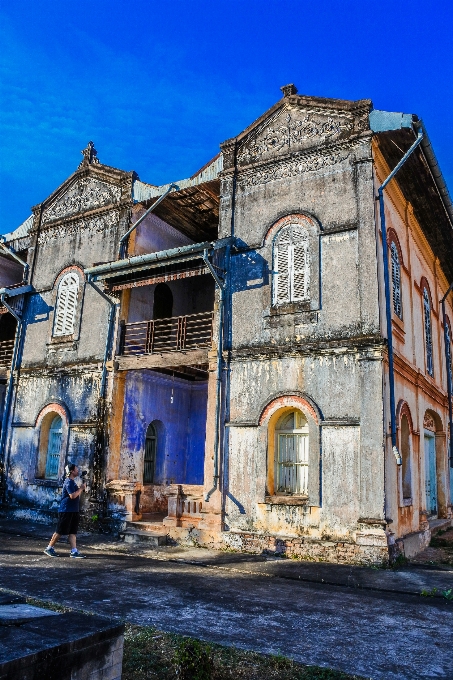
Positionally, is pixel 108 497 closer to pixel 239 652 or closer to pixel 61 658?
pixel 239 652

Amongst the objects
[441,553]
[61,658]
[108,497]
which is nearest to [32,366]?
[108,497]

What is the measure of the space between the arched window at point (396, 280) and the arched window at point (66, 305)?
8703 mm

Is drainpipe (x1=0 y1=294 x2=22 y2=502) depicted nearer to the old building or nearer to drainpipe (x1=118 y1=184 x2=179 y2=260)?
the old building

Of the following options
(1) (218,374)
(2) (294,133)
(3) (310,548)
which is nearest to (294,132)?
(2) (294,133)

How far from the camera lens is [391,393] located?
10.1 m

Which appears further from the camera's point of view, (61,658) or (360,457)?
(360,457)

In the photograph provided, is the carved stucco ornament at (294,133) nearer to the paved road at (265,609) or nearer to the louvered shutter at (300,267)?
the louvered shutter at (300,267)

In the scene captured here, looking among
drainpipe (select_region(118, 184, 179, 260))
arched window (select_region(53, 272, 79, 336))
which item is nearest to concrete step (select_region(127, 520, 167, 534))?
arched window (select_region(53, 272, 79, 336))

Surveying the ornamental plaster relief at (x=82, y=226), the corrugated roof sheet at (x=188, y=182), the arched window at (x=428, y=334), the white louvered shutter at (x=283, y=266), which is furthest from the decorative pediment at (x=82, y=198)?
the arched window at (x=428, y=334)

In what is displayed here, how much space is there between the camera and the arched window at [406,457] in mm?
11766

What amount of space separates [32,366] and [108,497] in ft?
16.3

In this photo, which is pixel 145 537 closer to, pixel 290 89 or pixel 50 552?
pixel 50 552

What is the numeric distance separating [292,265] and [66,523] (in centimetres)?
690

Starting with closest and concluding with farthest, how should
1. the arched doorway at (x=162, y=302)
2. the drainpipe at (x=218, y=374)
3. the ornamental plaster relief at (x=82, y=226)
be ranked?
the drainpipe at (x=218, y=374)
the ornamental plaster relief at (x=82, y=226)
the arched doorway at (x=162, y=302)
